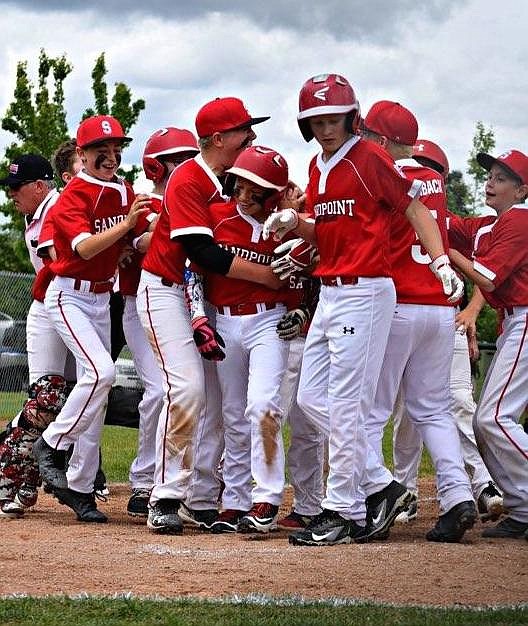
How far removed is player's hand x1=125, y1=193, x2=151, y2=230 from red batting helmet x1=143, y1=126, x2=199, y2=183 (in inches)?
38.8

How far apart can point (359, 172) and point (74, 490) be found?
288cm

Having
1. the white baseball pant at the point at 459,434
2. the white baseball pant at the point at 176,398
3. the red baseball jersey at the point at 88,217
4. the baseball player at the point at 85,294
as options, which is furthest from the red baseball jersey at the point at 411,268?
the red baseball jersey at the point at 88,217

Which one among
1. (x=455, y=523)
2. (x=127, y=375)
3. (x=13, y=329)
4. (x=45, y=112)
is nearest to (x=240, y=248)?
(x=455, y=523)

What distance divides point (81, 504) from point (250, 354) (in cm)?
159

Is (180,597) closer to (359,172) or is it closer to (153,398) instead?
(359,172)

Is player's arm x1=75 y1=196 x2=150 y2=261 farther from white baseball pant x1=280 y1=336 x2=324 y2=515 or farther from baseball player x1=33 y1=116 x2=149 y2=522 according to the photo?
white baseball pant x1=280 y1=336 x2=324 y2=515

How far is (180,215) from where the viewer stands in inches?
292

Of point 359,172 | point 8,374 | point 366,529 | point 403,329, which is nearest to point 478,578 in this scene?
point 366,529

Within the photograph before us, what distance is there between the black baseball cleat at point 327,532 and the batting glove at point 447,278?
1.29m

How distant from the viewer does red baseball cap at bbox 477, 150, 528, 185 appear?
26.2 ft

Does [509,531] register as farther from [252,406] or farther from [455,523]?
[252,406]

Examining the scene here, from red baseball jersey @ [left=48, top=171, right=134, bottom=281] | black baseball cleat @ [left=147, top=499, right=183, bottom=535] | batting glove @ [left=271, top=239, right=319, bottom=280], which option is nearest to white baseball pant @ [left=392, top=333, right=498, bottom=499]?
batting glove @ [left=271, top=239, right=319, bottom=280]

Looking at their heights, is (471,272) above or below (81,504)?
above

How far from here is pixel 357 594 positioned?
5523mm
